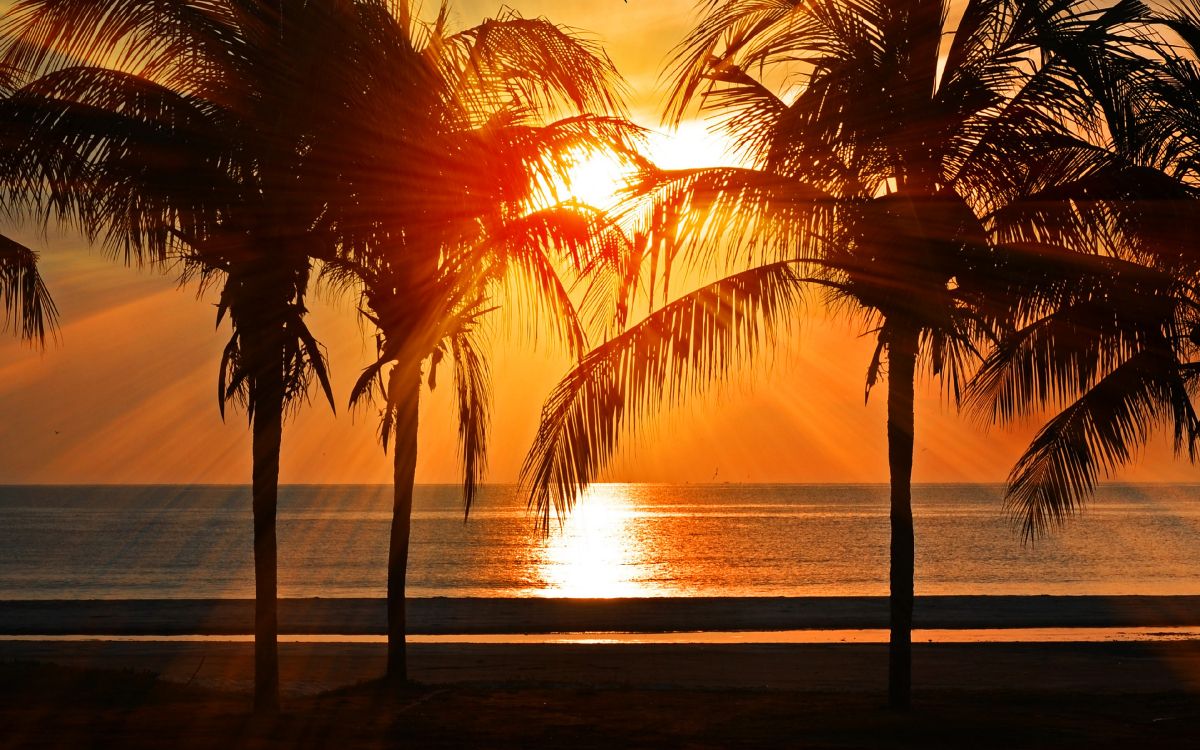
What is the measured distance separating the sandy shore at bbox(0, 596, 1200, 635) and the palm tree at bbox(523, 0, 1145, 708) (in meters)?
15.9

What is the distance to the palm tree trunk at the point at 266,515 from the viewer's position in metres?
9.20

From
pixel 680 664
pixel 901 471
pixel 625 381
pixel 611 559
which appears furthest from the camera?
pixel 611 559

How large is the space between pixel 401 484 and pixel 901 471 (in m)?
5.05

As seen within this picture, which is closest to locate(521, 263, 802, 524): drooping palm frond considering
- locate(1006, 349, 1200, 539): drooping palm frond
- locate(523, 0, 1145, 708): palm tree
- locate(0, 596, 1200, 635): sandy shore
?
locate(523, 0, 1145, 708): palm tree

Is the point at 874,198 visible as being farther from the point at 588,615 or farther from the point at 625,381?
the point at 588,615

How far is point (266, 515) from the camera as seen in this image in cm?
933

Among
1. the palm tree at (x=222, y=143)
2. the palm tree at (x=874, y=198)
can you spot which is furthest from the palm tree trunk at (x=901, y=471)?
the palm tree at (x=222, y=143)

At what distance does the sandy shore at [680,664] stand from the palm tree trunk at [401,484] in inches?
113

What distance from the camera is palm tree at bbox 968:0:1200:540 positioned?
8773mm

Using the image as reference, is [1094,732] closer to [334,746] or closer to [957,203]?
[957,203]

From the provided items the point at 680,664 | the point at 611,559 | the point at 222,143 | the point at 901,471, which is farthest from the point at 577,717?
the point at 611,559

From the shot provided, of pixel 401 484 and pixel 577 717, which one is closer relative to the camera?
pixel 577 717

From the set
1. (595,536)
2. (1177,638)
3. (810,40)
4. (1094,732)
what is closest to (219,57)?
(810,40)

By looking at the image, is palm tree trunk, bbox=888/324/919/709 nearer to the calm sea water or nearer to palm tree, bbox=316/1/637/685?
palm tree, bbox=316/1/637/685
